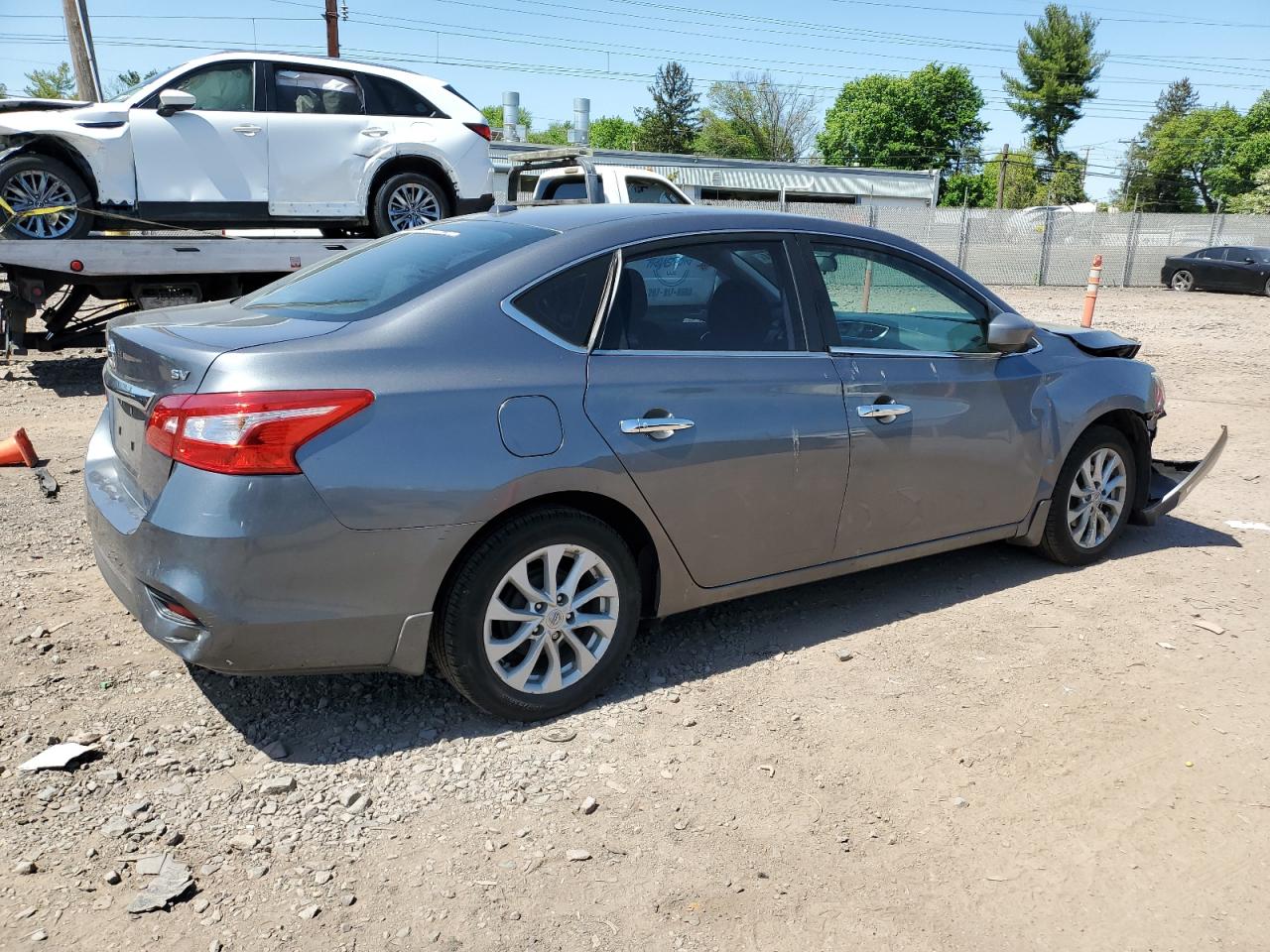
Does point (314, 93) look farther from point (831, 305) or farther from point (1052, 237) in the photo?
point (1052, 237)

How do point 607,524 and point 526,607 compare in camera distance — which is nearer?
point 526,607

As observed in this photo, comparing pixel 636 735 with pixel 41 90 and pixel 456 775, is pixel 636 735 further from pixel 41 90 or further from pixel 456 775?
pixel 41 90

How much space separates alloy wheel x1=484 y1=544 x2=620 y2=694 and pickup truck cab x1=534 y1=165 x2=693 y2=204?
8.43 meters

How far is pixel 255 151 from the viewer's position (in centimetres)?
937

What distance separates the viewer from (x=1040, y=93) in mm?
83312

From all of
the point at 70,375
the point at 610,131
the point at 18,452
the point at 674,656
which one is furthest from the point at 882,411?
the point at 610,131

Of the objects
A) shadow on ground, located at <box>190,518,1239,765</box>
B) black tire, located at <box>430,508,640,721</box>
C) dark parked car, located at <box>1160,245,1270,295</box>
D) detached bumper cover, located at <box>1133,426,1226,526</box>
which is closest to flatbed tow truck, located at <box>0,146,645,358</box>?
shadow on ground, located at <box>190,518,1239,765</box>

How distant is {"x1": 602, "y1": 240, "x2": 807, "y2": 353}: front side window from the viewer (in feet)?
11.9

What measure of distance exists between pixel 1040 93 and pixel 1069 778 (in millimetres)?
91321

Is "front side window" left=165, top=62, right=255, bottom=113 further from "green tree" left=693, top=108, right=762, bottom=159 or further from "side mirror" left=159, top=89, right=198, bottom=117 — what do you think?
"green tree" left=693, top=108, right=762, bottom=159

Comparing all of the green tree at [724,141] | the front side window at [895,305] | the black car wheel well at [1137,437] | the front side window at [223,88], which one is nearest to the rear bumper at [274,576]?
the front side window at [895,305]

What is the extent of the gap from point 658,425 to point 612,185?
8.50 metres

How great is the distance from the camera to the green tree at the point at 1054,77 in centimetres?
8200

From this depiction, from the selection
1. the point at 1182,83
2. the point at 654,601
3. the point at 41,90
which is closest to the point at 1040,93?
the point at 1182,83
